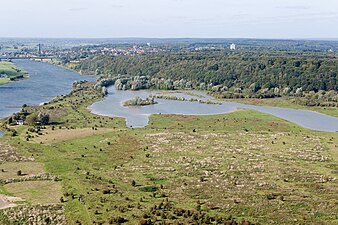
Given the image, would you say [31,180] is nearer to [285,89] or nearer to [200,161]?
[200,161]

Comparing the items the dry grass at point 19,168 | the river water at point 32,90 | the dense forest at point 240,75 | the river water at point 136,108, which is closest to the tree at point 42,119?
the river water at point 32,90

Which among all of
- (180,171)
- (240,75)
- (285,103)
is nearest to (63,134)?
(180,171)

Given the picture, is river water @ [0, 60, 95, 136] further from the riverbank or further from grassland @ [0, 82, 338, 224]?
grassland @ [0, 82, 338, 224]

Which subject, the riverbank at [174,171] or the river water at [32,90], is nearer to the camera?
the riverbank at [174,171]

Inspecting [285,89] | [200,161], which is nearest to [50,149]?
[200,161]

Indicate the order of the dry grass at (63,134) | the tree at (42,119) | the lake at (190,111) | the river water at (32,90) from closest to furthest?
the dry grass at (63,134), the tree at (42,119), the lake at (190,111), the river water at (32,90)

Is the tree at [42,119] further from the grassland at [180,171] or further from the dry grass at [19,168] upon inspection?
the dry grass at [19,168]

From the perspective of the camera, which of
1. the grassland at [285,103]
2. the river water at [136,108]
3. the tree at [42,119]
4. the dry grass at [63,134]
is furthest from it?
the grassland at [285,103]
